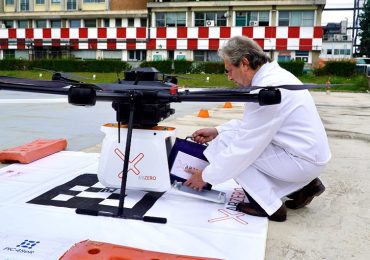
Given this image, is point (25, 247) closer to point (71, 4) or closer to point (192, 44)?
point (192, 44)

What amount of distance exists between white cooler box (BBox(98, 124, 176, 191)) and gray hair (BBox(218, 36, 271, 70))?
558mm

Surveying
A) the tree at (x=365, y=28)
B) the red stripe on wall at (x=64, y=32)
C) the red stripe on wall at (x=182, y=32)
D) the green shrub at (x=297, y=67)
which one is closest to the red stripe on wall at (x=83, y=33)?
the red stripe on wall at (x=64, y=32)

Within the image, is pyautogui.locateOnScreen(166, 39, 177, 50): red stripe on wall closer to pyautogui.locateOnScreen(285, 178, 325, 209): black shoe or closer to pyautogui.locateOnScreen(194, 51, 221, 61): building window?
pyautogui.locateOnScreen(194, 51, 221, 61): building window

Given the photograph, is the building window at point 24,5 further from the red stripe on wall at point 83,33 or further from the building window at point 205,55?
the building window at point 205,55

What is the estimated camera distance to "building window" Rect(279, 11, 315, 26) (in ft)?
80.7

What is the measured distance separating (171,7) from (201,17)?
2.07m

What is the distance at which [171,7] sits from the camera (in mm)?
26562

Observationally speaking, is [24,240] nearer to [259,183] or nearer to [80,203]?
[80,203]

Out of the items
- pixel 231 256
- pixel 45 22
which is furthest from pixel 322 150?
pixel 45 22

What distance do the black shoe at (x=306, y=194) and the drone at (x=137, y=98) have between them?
66cm

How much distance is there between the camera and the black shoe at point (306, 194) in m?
2.38

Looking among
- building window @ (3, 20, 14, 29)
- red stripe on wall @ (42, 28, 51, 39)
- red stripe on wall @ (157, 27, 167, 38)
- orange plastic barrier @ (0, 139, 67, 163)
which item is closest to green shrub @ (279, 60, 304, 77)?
red stripe on wall @ (157, 27, 167, 38)

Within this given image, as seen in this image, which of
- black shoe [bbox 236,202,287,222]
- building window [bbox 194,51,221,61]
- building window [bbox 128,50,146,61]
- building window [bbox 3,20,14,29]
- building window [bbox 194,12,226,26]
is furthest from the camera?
building window [bbox 3,20,14,29]

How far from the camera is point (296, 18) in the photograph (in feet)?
81.6
